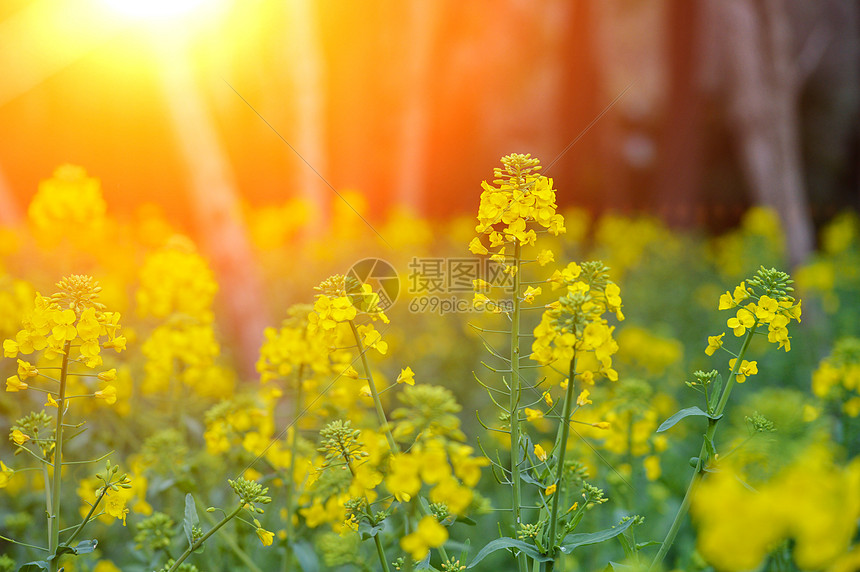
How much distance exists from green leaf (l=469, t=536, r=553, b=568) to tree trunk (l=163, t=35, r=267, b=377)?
3.08 metres

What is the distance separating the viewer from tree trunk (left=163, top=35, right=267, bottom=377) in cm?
393

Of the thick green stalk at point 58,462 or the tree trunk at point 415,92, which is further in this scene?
the tree trunk at point 415,92

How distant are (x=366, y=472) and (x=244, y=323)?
116 inches

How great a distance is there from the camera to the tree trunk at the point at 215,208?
3.93 metres

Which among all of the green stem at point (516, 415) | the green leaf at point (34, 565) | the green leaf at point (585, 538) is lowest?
the green leaf at point (34, 565)

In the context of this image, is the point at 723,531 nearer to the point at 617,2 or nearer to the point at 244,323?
the point at 244,323

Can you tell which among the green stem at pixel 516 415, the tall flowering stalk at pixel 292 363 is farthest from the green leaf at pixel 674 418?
the tall flowering stalk at pixel 292 363

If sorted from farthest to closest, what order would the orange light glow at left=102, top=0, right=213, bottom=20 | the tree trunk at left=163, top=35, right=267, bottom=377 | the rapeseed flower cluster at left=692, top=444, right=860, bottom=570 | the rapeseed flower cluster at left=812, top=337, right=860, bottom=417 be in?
the tree trunk at left=163, top=35, right=267, bottom=377 < the orange light glow at left=102, top=0, right=213, bottom=20 < the rapeseed flower cluster at left=812, top=337, right=860, bottom=417 < the rapeseed flower cluster at left=692, top=444, right=860, bottom=570

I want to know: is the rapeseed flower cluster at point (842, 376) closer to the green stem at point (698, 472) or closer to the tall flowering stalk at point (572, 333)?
the green stem at point (698, 472)

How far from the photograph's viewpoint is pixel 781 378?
4262 millimetres

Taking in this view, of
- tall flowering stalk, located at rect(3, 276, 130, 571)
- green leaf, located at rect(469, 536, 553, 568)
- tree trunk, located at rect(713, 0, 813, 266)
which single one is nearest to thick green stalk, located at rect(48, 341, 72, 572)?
tall flowering stalk, located at rect(3, 276, 130, 571)
